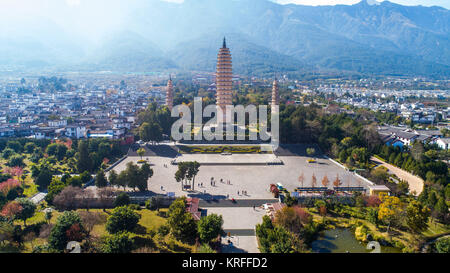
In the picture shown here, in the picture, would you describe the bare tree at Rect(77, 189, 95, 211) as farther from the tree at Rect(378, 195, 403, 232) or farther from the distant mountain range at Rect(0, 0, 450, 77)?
the distant mountain range at Rect(0, 0, 450, 77)

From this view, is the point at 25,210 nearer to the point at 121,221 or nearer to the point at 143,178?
the point at 121,221

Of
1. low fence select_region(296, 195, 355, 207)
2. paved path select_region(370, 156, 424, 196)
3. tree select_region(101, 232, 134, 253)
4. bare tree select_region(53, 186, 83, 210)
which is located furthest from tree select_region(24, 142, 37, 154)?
paved path select_region(370, 156, 424, 196)

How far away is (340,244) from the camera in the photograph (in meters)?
12.5

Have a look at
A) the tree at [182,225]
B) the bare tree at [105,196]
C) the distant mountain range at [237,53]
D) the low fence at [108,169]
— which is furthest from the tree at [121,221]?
the distant mountain range at [237,53]

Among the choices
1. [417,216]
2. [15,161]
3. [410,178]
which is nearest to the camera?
[417,216]

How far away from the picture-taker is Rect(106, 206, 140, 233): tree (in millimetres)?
11961

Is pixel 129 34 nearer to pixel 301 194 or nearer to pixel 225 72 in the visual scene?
pixel 225 72

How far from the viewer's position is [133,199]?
15.9 metres

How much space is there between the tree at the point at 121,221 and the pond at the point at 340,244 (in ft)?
24.1

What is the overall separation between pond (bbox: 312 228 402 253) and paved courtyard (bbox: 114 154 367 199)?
170 inches

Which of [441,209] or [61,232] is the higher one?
[61,232]

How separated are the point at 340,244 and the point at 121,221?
896 cm

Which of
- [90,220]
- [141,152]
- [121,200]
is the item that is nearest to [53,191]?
[121,200]
